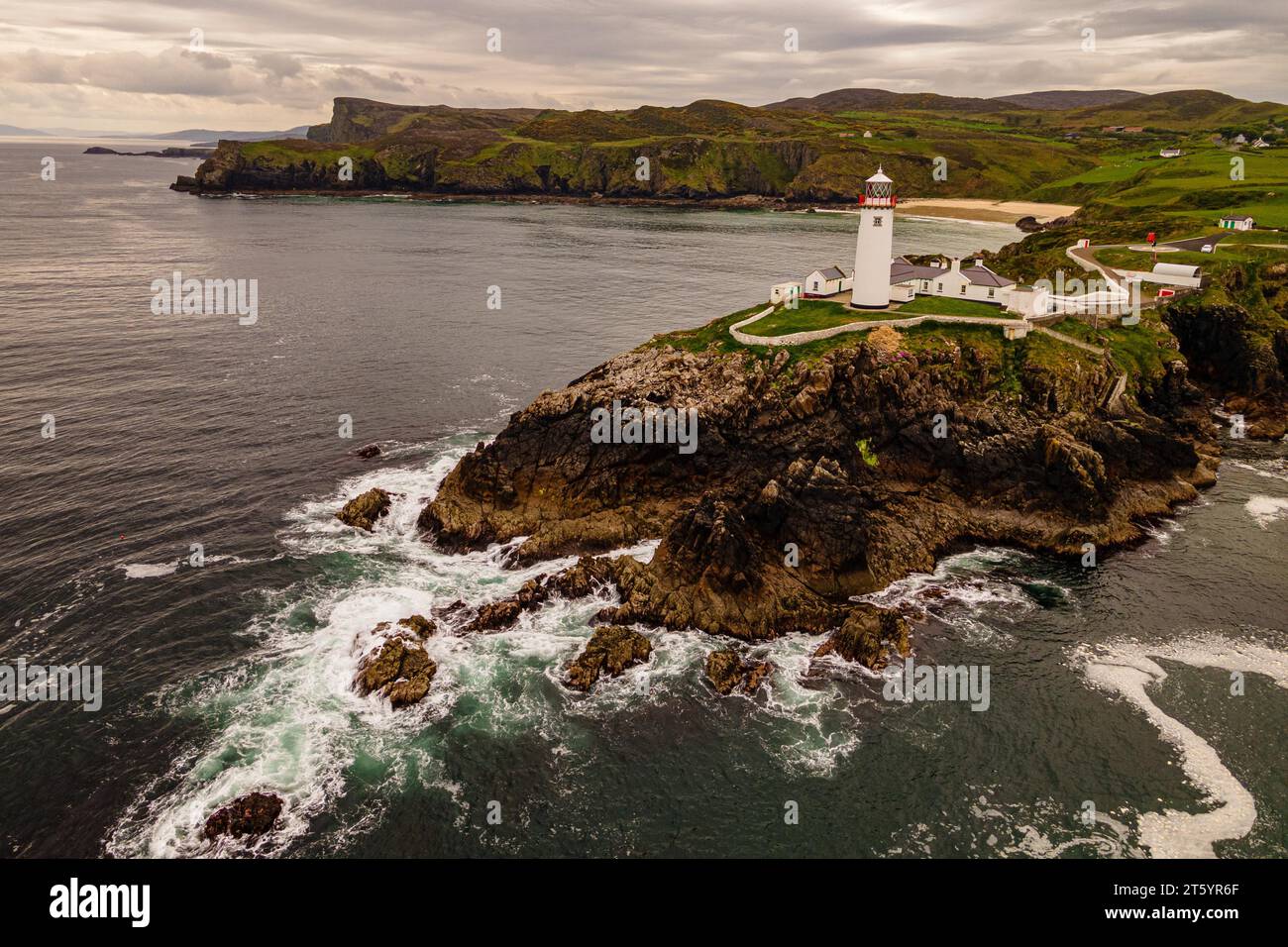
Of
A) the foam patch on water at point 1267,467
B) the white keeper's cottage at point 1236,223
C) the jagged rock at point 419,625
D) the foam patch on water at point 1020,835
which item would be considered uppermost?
the white keeper's cottage at point 1236,223

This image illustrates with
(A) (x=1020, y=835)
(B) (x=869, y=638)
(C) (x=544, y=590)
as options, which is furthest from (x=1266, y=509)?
(C) (x=544, y=590)

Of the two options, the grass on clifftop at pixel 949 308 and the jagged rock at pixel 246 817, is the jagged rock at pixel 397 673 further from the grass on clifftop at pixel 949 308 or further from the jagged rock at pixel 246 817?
the grass on clifftop at pixel 949 308

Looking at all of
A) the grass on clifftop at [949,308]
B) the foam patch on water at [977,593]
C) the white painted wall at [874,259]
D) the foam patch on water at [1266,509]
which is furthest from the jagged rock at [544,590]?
the foam patch on water at [1266,509]

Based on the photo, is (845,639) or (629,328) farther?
(629,328)

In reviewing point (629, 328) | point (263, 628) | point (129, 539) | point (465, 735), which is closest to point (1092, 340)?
point (629, 328)

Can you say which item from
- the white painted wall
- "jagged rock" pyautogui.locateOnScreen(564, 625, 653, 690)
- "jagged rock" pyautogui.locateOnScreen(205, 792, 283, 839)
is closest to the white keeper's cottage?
the white painted wall

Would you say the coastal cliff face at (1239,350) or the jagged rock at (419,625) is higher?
the coastal cliff face at (1239,350)

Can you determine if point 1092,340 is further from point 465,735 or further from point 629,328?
point 465,735
